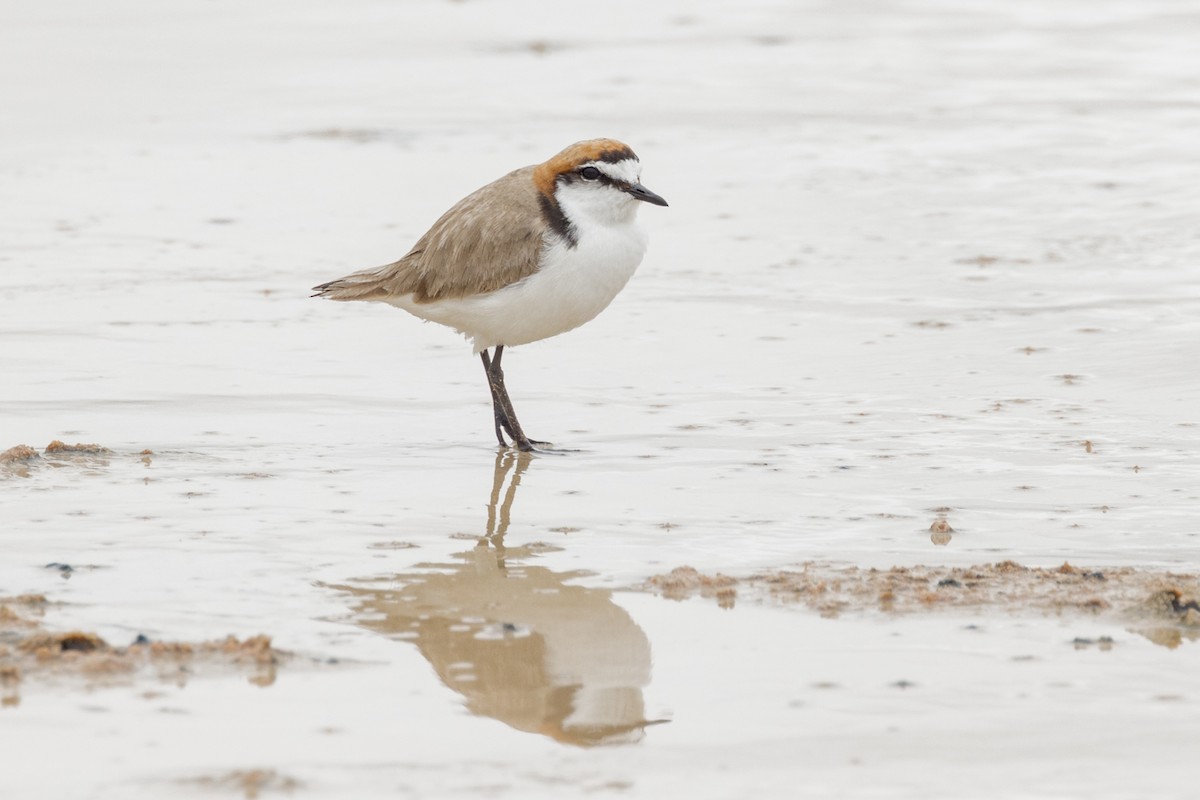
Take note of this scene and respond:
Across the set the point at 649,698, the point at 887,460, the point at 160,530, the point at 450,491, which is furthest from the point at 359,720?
the point at 887,460

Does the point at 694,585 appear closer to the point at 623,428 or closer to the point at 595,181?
the point at 623,428

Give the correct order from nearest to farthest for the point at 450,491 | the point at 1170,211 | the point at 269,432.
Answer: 1. the point at 450,491
2. the point at 269,432
3. the point at 1170,211

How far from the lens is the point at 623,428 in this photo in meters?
7.23

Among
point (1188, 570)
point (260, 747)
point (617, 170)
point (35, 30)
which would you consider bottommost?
point (260, 747)

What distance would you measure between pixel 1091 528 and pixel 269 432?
3.10 metres

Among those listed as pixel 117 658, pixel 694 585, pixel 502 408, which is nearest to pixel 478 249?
pixel 502 408

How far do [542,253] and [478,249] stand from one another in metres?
0.32

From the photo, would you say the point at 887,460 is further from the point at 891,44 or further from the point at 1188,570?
the point at 891,44

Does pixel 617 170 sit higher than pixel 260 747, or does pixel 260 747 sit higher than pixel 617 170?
pixel 617 170

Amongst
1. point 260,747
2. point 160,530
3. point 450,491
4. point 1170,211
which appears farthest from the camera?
point 1170,211

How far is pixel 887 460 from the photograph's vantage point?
21.8 feet

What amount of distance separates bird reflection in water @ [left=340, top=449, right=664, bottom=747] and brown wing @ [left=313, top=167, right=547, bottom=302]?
1772 millimetres

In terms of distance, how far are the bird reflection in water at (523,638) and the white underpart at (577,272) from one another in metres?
1.66

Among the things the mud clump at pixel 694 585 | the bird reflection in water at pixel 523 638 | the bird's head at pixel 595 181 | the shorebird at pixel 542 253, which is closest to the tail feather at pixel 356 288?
the shorebird at pixel 542 253
